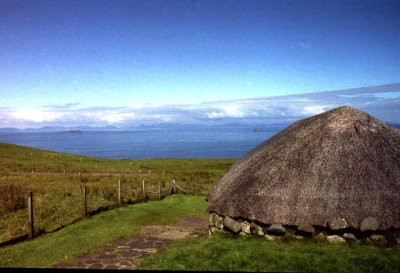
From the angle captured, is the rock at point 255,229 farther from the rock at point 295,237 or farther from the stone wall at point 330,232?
Answer: the rock at point 295,237

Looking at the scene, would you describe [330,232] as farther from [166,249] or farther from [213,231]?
[166,249]

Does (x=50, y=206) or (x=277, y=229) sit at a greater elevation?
(x=277, y=229)

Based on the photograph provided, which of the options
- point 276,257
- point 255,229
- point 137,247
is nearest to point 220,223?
point 255,229

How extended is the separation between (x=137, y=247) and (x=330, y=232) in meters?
6.51

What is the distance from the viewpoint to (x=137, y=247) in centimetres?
1301

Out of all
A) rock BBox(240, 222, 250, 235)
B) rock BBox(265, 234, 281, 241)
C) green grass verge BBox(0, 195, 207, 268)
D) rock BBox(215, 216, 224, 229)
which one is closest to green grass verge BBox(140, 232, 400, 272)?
rock BBox(265, 234, 281, 241)

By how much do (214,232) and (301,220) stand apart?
3.54 meters

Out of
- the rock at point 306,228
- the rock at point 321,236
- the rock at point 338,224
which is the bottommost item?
the rock at point 321,236

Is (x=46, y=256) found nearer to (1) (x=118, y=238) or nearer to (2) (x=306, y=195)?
(1) (x=118, y=238)

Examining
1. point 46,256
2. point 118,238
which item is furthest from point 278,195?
point 46,256

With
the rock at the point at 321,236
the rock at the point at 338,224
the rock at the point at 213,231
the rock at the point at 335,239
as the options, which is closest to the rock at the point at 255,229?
the rock at the point at 213,231

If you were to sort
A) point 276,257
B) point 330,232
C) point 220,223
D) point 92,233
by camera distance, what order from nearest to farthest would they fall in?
point 276,257, point 330,232, point 220,223, point 92,233

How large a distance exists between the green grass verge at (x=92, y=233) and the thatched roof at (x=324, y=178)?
181 inches

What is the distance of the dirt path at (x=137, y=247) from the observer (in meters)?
11.0
